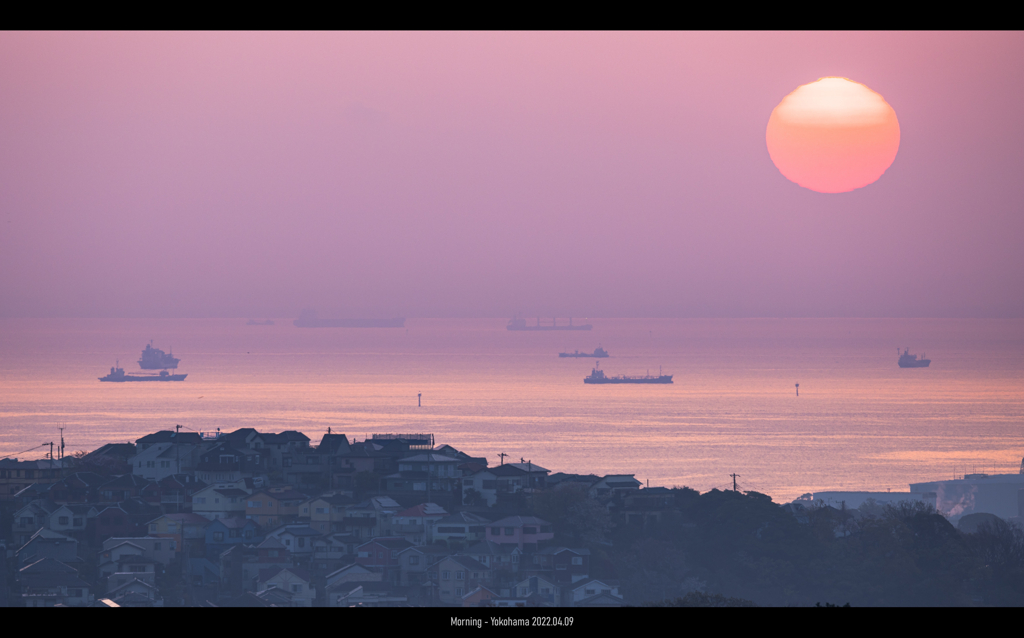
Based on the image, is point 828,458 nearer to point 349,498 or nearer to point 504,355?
point 349,498

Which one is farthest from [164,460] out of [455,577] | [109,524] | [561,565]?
[561,565]

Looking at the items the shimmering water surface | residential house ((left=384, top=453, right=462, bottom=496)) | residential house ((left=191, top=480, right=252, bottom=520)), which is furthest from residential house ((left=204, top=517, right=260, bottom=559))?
the shimmering water surface

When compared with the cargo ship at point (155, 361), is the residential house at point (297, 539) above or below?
below

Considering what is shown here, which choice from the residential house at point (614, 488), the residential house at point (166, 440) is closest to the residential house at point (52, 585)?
the residential house at point (166, 440)

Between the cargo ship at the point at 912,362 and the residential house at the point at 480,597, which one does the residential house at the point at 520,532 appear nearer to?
the residential house at the point at 480,597

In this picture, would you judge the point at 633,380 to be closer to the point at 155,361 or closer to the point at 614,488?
the point at 155,361

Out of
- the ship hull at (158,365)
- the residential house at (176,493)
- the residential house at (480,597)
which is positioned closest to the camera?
the residential house at (480,597)
